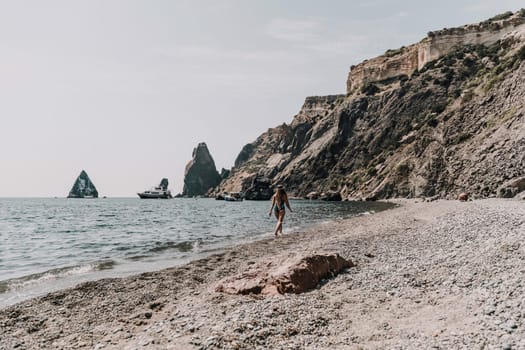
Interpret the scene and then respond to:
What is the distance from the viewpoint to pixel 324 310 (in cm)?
967

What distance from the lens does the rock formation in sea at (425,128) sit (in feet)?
171

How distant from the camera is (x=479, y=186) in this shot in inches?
1866

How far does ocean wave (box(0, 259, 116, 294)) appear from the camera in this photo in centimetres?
1653

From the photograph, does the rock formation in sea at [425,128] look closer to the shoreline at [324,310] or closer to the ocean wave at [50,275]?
the shoreline at [324,310]

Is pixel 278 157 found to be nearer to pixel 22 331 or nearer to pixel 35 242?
pixel 35 242

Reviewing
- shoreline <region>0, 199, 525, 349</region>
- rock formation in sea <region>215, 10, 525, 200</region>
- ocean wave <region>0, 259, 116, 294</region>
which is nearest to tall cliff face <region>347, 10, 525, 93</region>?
rock formation in sea <region>215, 10, 525, 200</region>

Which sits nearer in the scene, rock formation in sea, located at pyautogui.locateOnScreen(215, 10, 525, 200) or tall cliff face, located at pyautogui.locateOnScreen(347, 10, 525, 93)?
rock formation in sea, located at pyautogui.locateOnScreen(215, 10, 525, 200)

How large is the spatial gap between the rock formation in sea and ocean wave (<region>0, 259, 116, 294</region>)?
1507 inches

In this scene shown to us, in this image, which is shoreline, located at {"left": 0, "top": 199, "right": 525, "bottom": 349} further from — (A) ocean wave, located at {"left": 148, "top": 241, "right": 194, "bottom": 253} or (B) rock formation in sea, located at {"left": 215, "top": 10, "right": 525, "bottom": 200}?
(B) rock formation in sea, located at {"left": 215, "top": 10, "right": 525, "bottom": 200}

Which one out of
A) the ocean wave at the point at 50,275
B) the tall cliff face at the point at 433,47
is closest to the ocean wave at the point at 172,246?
the ocean wave at the point at 50,275

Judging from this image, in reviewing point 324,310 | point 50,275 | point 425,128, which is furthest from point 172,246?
point 425,128

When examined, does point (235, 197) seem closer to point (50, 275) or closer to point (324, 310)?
point (50, 275)

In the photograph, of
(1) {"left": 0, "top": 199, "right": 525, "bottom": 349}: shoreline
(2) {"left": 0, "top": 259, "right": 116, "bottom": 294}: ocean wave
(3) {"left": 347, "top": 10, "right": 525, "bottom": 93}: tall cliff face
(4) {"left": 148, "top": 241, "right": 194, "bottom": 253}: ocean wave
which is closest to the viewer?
(1) {"left": 0, "top": 199, "right": 525, "bottom": 349}: shoreline

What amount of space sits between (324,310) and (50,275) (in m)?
15.0
